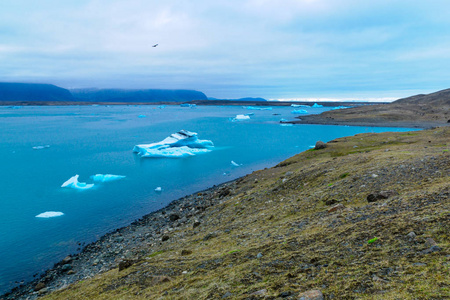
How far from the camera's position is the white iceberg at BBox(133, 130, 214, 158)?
31.9m

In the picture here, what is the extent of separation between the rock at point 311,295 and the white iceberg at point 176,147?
28466 millimetres

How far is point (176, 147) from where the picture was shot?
1388 inches

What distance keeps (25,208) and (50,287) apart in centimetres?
989

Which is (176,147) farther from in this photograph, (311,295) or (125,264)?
(311,295)

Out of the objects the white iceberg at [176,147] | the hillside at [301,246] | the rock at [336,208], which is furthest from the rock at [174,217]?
the white iceberg at [176,147]

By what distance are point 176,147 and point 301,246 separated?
29.9m

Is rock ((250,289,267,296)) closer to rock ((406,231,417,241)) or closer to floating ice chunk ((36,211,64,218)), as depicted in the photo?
rock ((406,231,417,241))

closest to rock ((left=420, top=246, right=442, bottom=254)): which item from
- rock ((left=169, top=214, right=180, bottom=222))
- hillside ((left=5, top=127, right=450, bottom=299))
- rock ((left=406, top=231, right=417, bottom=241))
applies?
hillside ((left=5, top=127, right=450, bottom=299))

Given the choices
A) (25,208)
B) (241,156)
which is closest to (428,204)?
(25,208)

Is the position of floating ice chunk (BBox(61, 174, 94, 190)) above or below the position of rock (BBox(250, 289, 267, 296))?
below

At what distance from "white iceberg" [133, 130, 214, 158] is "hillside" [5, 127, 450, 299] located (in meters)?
18.9

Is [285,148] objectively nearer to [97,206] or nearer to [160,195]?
[160,195]

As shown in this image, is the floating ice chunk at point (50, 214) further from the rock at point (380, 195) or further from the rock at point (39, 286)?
the rock at point (380, 195)

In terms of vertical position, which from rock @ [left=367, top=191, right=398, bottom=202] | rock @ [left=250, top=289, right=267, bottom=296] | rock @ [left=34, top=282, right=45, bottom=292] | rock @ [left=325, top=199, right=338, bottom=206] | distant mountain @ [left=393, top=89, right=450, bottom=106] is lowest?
rock @ [left=34, top=282, right=45, bottom=292]
